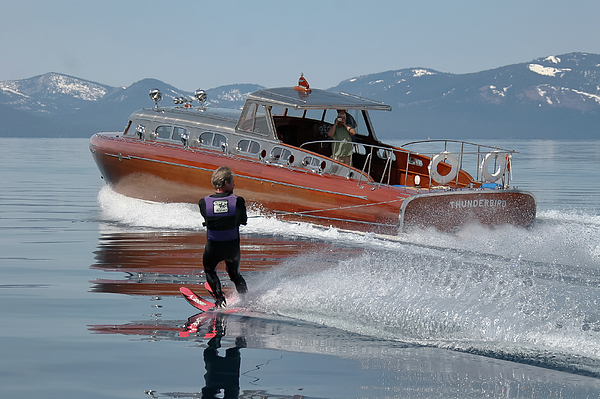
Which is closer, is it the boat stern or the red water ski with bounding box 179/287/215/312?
the red water ski with bounding box 179/287/215/312

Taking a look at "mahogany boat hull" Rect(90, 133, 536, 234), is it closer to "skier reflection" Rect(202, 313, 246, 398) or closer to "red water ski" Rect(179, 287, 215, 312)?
"red water ski" Rect(179, 287, 215, 312)

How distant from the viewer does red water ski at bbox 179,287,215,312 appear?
19.4 ft

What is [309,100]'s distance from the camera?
11.3 meters

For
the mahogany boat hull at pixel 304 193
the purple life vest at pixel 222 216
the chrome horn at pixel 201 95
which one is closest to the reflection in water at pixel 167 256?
the mahogany boat hull at pixel 304 193

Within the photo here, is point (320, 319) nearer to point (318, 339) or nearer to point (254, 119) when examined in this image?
point (318, 339)

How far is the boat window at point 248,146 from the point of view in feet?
37.6

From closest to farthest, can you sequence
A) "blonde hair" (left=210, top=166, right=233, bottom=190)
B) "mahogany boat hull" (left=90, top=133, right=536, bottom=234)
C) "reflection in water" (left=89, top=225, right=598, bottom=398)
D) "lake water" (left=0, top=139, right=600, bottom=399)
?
"reflection in water" (left=89, top=225, right=598, bottom=398)
"lake water" (left=0, top=139, right=600, bottom=399)
"blonde hair" (left=210, top=166, right=233, bottom=190)
"mahogany boat hull" (left=90, top=133, right=536, bottom=234)

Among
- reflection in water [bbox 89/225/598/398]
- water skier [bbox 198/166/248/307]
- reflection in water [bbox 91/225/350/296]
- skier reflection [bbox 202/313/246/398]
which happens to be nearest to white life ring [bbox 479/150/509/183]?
reflection in water [bbox 89/225/598/398]

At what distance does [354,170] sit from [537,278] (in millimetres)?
4143

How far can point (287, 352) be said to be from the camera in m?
4.75

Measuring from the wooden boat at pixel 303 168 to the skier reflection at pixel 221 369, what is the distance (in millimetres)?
4837

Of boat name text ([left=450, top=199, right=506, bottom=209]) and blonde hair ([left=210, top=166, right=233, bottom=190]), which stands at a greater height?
blonde hair ([left=210, top=166, right=233, bottom=190])

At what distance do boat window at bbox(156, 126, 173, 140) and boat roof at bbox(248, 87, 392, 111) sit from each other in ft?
6.61

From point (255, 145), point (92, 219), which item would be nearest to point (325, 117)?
point (255, 145)
